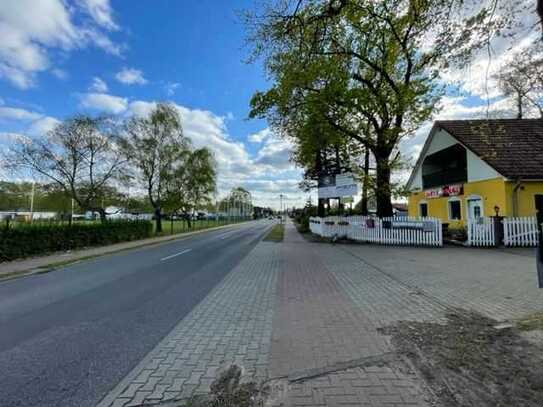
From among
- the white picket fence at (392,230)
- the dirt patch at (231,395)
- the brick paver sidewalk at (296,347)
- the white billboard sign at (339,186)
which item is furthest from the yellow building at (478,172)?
the dirt patch at (231,395)

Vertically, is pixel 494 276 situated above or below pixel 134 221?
below

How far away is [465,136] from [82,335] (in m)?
21.7

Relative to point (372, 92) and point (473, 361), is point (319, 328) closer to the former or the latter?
point (473, 361)

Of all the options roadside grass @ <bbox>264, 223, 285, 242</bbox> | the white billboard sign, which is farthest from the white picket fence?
roadside grass @ <bbox>264, 223, 285, 242</bbox>

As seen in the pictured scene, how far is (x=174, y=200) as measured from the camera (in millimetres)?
31375

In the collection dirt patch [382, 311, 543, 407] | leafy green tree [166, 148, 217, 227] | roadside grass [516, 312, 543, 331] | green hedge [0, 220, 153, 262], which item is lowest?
dirt patch [382, 311, 543, 407]

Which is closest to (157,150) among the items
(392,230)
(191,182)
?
(191,182)

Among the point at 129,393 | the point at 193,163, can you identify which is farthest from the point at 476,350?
the point at 193,163

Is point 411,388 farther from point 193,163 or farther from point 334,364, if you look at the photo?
point 193,163

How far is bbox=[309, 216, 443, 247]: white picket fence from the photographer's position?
14.7 meters

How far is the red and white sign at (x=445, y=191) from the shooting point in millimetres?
19902

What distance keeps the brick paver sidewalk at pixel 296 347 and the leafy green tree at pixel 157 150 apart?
24.7 meters

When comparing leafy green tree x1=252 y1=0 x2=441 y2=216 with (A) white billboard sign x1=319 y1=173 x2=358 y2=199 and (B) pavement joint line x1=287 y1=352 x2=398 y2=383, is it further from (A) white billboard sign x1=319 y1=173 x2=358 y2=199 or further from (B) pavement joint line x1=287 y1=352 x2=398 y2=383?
(B) pavement joint line x1=287 y1=352 x2=398 y2=383

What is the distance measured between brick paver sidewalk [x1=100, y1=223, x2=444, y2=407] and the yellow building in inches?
397
